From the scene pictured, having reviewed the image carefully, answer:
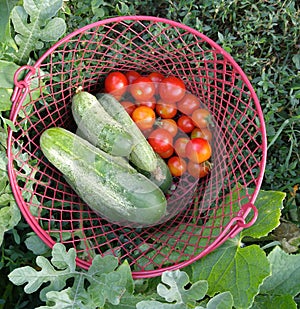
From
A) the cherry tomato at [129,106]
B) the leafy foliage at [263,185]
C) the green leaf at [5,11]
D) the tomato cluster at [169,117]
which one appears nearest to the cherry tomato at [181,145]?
the tomato cluster at [169,117]

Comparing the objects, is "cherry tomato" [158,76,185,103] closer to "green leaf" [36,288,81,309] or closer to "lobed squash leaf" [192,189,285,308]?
"lobed squash leaf" [192,189,285,308]

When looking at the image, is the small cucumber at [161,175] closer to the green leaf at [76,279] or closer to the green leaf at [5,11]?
the green leaf at [76,279]

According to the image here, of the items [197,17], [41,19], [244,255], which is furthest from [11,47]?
[244,255]

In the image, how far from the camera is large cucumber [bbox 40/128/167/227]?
179 centimetres

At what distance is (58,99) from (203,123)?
1.87 ft

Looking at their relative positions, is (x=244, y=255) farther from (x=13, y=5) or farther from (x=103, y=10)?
(x=13, y=5)

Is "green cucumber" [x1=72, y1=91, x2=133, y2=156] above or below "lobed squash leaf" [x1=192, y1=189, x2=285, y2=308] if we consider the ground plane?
above

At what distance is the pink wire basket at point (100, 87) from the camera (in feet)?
5.95

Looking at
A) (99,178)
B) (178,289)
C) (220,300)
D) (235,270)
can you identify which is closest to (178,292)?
(178,289)

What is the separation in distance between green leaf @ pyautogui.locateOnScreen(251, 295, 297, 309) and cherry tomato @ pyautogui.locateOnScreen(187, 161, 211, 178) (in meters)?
0.50

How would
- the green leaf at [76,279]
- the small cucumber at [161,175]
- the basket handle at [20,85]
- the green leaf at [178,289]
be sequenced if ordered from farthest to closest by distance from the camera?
1. the small cucumber at [161,175]
2. the basket handle at [20,85]
3. the green leaf at [76,279]
4. the green leaf at [178,289]

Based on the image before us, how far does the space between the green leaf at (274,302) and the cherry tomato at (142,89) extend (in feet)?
2.80

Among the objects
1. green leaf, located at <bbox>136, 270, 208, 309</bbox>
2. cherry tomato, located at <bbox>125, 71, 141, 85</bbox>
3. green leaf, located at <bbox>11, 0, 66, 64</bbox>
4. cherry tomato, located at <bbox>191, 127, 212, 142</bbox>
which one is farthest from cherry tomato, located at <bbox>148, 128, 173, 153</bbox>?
green leaf, located at <bbox>136, 270, 208, 309</bbox>

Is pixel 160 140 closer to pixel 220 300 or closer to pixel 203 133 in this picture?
pixel 203 133
